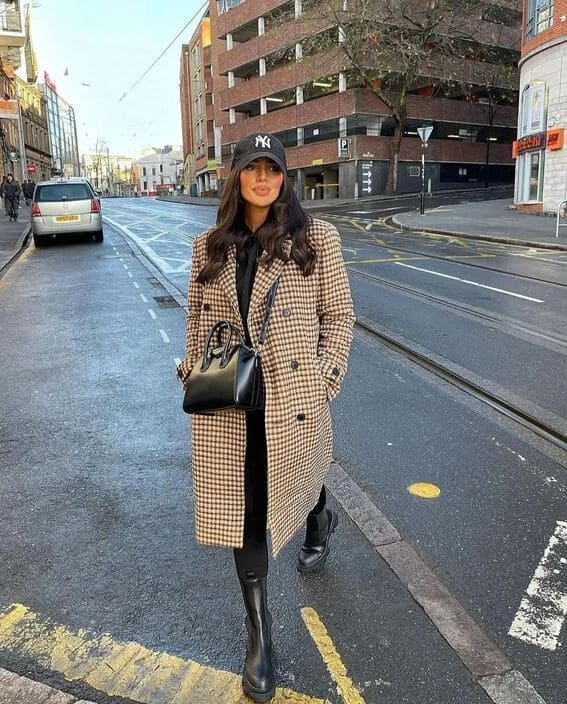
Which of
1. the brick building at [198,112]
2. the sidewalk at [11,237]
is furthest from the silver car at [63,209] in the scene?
the brick building at [198,112]

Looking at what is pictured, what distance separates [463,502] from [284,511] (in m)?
1.52

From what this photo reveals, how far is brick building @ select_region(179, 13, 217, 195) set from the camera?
65312 millimetres

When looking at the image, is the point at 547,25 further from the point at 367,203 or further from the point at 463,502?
the point at 463,502

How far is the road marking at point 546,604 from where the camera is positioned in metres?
2.52

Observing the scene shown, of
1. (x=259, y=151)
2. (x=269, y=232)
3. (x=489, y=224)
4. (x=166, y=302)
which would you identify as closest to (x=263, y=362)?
(x=269, y=232)

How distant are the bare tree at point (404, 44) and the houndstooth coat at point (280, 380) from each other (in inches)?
1290

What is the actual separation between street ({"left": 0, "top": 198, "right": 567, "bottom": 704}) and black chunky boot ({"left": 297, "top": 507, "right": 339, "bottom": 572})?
70 mm

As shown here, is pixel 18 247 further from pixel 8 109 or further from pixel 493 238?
pixel 8 109

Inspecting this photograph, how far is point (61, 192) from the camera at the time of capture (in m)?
17.3

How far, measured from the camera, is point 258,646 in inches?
91.8

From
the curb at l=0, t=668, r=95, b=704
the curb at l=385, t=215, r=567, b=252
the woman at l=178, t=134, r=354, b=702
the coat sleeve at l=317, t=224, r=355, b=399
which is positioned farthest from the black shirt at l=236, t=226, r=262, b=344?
the curb at l=385, t=215, r=567, b=252

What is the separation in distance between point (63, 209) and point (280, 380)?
53.9ft

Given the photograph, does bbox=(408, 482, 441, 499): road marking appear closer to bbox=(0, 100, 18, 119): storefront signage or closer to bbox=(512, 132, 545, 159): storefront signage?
bbox=(512, 132, 545, 159): storefront signage

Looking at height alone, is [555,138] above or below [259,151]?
above
